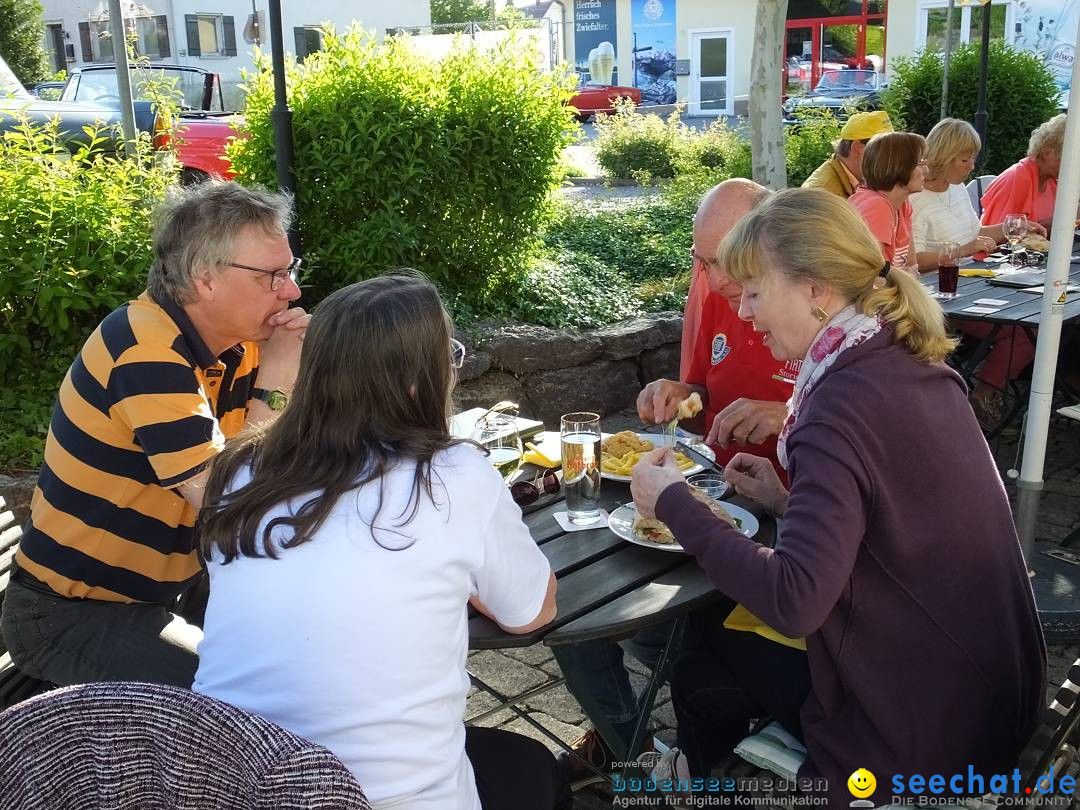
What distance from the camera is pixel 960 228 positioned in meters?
5.83

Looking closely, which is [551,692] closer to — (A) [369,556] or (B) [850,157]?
(A) [369,556]

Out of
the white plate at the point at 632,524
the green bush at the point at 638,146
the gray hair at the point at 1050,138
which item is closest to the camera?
the white plate at the point at 632,524

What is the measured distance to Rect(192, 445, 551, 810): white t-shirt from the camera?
59.3 inches

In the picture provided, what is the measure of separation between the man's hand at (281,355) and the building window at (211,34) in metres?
29.0

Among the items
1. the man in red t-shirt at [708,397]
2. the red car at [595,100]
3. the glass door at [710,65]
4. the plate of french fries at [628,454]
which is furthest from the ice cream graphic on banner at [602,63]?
the plate of french fries at [628,454]

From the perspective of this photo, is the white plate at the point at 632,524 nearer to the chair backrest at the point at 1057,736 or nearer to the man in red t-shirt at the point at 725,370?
the man in red t-shirt at the point at 725,370

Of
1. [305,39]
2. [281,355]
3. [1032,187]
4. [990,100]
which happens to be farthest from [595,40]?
[281,355]

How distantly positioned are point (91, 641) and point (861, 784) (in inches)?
61.7

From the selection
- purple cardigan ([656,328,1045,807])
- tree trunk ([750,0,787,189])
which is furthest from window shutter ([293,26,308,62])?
purple cardigan ([656,328,1045,807])

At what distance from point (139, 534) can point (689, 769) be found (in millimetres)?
1308

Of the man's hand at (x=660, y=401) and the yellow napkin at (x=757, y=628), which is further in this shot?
the man's hand at (x=660, y=401)

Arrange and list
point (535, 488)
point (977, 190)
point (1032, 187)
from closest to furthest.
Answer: point (535, 488) → point (1032, 187) → point (977, 190)

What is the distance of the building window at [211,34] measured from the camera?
28469mm

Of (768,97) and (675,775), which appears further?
(768,97)
